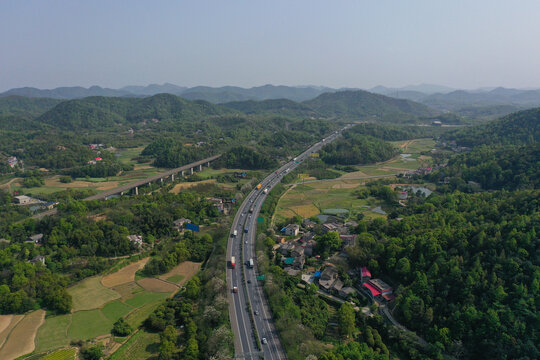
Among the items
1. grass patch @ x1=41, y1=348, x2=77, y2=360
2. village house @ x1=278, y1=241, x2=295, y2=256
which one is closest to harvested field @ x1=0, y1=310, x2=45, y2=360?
grass patch @ x1=41, y1=348, x2=77, y2=360

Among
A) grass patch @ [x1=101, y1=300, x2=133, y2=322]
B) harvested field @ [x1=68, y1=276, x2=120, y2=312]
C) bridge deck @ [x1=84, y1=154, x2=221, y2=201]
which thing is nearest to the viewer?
grass patch @ [x1=101, y1=300, x2=133, y2=322]

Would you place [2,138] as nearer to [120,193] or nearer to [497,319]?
[120,193]

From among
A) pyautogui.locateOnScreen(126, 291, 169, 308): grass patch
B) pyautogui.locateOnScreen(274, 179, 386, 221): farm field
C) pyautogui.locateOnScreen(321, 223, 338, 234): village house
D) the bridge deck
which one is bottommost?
pyautogui.locateOnScreen(126, 291, 169, 308): grass patch

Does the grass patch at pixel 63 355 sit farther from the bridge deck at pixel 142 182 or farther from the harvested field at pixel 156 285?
the bridge deck at pixel 142 182

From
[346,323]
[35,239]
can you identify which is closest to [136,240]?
[35,239]

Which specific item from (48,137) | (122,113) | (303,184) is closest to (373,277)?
(303,184)

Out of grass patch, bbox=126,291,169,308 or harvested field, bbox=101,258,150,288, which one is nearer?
grass patch, bbox=126,291,169,308

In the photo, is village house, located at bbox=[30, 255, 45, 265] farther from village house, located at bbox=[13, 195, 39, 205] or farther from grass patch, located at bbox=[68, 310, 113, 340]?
village house, located at bbox=[13, 195, 39, 205]
